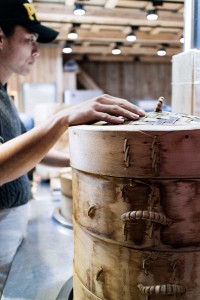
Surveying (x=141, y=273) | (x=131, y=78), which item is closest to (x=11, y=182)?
(x=141, y=273)

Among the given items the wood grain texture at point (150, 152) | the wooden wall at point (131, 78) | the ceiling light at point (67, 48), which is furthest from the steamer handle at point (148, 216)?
the wooden wall at point (131, 78)

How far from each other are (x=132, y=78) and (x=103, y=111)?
484 inches

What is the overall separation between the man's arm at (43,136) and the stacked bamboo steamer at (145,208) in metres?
0.20

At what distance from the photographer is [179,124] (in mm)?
1126

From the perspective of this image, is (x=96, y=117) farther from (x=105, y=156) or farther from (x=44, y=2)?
(x=44, y=2)

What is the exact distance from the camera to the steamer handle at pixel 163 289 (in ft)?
3.27

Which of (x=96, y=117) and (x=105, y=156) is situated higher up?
(x=96, y=117)

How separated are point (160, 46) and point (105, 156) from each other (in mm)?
10269

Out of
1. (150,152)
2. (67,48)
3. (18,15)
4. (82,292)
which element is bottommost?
(82,292)

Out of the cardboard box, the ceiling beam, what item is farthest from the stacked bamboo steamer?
the ceiling beam

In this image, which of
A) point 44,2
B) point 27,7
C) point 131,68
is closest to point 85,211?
point 27,7

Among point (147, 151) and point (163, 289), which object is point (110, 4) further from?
point (163, 289)

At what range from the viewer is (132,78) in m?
13.2

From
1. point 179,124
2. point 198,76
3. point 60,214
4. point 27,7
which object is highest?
point 27,7
